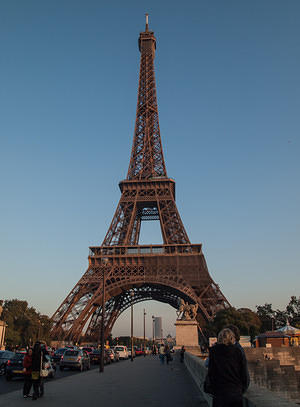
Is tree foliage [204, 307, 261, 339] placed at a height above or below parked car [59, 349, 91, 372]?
above

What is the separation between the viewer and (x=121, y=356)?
163 ft

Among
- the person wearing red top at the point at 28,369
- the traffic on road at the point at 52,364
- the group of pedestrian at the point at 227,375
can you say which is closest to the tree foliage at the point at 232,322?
the traffic on road at the point at 52,364

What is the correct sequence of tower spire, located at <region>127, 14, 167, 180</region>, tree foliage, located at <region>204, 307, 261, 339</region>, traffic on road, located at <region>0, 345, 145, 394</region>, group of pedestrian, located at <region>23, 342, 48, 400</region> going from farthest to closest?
tower spire, located at <region>127, 14, 167, 180</region> → tree foliage, located at <region>204, 307, 261, 339</region> → traffic on road, located at <region>0, 345, 145, 394</region> → group of pedestrian, located at <region>23, 342, 48, 400</region>

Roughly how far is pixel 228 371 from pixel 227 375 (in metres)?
0.05

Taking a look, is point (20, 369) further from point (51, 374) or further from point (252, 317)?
point (252, 317)

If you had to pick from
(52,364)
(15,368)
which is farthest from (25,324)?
(15,368)

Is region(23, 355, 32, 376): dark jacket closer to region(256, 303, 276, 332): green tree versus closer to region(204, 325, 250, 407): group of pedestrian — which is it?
region(204, 325, 250, 407): group of pedestrian

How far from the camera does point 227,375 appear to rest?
4.92 m

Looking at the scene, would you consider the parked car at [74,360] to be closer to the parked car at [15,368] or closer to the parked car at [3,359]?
the parked car at [3,359]

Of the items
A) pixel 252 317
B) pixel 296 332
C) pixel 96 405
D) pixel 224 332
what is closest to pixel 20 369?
pixel 96 405

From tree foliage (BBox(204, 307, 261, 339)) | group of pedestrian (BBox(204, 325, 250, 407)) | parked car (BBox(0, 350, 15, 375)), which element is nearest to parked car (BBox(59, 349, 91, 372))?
parked car (BBox(0, 350, 15, 375))

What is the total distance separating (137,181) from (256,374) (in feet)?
162

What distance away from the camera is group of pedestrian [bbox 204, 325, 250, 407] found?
4.82m

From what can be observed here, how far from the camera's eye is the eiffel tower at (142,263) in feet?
175
